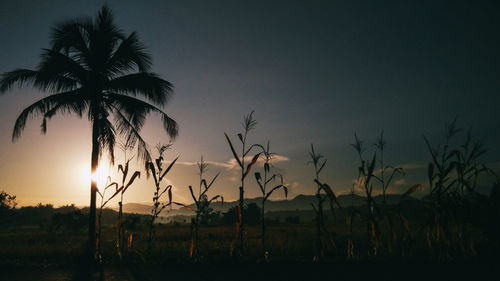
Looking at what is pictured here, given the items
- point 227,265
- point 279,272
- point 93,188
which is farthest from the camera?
point 93,188

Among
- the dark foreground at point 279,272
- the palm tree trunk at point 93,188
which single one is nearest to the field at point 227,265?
the dark foreground at point 279,272

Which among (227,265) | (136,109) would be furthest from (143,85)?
(227,265)

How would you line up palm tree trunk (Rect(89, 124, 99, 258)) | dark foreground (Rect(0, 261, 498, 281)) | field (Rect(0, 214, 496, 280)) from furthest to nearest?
palm tree trunk (Rect(89, 124, 99, 258))
field (Rect(0, 214, 496, 280))
dark foreground (Rect(0, 261, 498, 281))

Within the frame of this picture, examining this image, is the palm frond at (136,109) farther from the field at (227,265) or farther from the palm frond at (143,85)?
the field at (227,265)

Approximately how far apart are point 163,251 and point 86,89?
7.79 m

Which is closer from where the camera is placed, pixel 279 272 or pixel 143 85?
pixel 279 272

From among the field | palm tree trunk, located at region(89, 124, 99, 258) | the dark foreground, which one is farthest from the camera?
palm tree trunk, located at region(89, 124, 99, 258)

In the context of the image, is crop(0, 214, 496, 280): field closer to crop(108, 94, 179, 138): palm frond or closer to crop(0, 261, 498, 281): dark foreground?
crop(0, 261, 498, 281): dark foreground

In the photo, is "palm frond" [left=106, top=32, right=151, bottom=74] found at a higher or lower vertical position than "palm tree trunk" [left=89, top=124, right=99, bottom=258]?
higher

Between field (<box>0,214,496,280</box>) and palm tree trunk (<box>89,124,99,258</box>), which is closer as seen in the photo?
field (<box>0,214,496,280</box>)

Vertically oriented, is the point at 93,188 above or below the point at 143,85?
below

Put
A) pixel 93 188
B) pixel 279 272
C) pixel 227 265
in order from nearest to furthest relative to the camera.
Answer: pixel 279 272, pixel 227 265, pixel 93 188

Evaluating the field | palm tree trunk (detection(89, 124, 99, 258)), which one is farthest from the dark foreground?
palm tree trunk (detection(89, 124, 99, 258))

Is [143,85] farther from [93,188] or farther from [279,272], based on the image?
[279,272]
